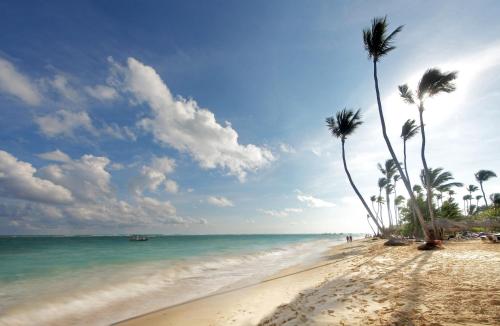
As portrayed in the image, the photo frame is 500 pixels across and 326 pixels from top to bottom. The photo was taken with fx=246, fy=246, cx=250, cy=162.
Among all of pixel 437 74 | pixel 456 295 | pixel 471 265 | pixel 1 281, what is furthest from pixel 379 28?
pixel 1 281

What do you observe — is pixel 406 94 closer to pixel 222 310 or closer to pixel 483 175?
pixel 222 310

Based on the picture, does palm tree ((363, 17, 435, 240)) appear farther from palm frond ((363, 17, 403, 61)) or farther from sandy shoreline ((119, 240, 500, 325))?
sandy shoreline ((119, 240, 500, 325))

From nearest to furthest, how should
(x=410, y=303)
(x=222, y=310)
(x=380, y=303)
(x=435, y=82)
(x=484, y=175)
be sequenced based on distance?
(x=410, y=303), (x=380, y=303), (x=222, y=310), (x=435, y=82), (x=484, y=175)

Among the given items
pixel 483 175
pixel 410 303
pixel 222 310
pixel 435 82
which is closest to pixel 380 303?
pixel 410 303

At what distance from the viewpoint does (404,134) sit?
22578 millimetres

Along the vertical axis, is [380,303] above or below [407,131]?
below

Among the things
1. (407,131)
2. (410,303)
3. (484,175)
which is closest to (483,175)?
(484,175)

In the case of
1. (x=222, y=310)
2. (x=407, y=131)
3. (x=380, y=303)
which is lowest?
(x=222, y=310)

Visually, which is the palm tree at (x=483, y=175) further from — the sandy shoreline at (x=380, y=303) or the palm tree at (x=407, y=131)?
the sandy shoreline at (x=380, y=303)

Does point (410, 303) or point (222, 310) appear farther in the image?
point (222, 310)

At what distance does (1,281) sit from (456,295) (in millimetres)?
23467

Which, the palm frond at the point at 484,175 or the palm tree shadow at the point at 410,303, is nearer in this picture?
the palm tree shadow at the point at 410,303

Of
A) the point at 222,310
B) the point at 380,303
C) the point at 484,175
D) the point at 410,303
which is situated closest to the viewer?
the point at 410,303

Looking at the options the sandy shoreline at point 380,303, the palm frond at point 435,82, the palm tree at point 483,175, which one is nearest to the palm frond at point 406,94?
the palm frond at point 435,82
